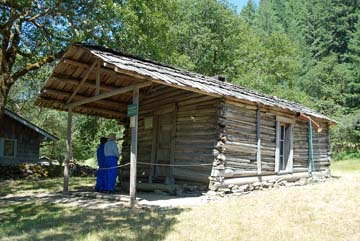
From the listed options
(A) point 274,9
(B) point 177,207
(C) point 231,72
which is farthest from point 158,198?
(A) point 274,9

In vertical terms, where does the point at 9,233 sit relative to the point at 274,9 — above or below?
below

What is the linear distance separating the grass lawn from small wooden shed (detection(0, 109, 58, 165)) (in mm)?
12565

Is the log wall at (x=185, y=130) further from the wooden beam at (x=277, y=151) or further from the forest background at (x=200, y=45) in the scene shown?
the forest background at (x=200, y=45)

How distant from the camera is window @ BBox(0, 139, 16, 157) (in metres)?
21.0

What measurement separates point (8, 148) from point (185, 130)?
13976 mm

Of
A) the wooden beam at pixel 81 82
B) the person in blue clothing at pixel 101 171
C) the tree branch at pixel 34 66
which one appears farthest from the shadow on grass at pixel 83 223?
the tree branch at pixel 34 66

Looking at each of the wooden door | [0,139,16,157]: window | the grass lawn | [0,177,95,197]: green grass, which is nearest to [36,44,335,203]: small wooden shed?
the wooden door

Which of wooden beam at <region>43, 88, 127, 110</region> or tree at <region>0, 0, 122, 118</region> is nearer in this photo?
wooden beam at <region>43, 88, 127, 110</region>

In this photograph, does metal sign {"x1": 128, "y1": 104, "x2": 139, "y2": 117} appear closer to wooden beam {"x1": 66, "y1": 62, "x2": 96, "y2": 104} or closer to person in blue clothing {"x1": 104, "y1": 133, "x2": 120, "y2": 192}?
wooden beam {"x1": 66, "y1": 62, "x2": 96, "y2": 104}

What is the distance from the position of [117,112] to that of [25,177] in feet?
27.4

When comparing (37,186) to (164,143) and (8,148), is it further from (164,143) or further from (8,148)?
(8,148)

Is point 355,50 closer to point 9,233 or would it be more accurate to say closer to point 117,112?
point 117,112

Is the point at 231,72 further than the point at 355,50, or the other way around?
the point at 355,50

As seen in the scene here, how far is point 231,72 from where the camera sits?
3000 cm
